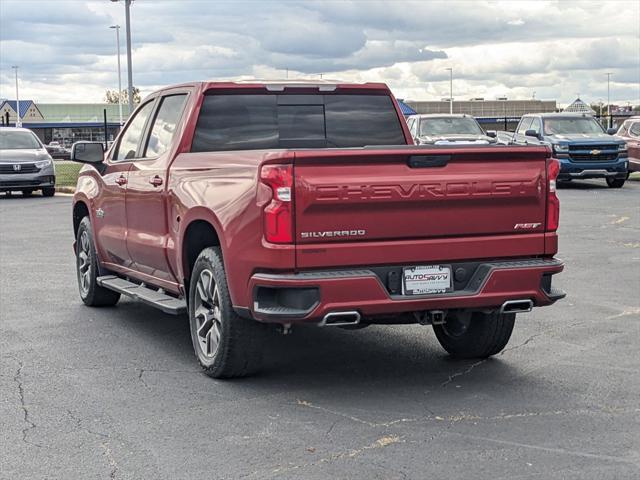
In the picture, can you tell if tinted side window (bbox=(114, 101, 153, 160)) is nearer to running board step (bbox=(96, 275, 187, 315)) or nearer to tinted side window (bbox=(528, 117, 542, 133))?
running board step (bbox=(96, 275, 187, 315))

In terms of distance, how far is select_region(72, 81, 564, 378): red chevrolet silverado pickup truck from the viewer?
630cm

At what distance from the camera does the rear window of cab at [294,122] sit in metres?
8.02

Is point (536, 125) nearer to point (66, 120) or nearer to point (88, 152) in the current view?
point (88, 152)

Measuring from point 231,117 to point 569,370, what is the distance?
3.02m

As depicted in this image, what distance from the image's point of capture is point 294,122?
8.29 metres

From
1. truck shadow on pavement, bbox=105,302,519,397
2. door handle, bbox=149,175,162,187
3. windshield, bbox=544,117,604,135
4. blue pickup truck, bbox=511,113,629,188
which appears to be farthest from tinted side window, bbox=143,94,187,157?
windshield, bbox=544,117,604,135

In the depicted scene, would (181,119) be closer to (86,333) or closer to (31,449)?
(86,333)

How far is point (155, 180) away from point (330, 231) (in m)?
2.22

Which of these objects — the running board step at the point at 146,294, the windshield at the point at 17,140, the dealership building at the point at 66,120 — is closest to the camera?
the running board step at the point at 146,294

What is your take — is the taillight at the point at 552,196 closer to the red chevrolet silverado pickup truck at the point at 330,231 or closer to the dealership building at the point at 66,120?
the red chevrolet silverado pickup truck at the point at 330,231

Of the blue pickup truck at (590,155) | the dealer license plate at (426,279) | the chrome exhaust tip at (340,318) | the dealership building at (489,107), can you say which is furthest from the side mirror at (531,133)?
the dealership building at (489,107)

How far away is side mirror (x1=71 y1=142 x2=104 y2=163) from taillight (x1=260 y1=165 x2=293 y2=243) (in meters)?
3.47

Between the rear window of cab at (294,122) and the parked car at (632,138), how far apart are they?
21.5 metres

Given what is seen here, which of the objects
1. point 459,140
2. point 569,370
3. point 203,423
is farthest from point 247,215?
point 459,140
